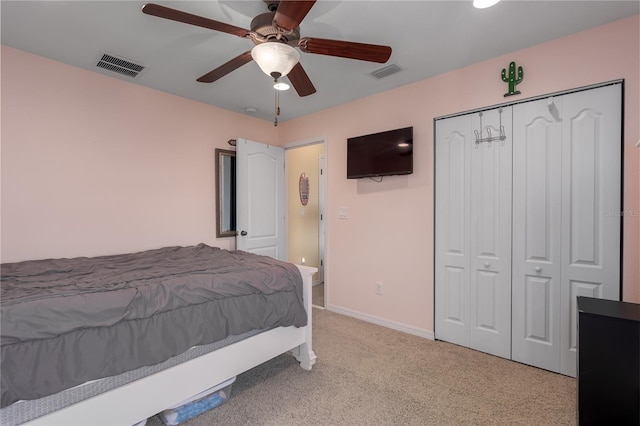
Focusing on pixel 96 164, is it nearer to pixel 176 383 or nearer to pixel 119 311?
pixel 119 311

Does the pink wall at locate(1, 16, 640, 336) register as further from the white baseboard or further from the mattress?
the mattress

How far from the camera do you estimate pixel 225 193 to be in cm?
370

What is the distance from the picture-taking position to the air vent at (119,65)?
245 centimetres

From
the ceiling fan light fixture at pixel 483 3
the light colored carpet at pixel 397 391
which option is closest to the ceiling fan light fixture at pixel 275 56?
the ceiling fan light fixture at pixel 483 3

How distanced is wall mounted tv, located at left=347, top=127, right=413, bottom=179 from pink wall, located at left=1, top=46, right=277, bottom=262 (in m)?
1.70

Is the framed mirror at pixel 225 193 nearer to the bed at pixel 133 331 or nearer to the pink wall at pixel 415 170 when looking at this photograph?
the pink wall at pixel 415 170

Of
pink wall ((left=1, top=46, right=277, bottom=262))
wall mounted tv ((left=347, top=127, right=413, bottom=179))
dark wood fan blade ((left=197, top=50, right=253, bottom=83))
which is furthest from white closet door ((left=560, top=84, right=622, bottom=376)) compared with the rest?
pink wall ((left=1, top=46, right=277, bottom=262))

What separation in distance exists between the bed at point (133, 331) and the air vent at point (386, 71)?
1.88m

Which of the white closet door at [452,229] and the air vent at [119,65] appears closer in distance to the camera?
the air vent at [119,65]

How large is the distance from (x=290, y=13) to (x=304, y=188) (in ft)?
11.6

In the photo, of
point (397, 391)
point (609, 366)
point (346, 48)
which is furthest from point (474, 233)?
point (346, 48)

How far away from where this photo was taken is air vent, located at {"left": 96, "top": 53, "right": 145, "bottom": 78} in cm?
245

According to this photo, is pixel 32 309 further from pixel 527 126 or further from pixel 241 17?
pixel 527 126

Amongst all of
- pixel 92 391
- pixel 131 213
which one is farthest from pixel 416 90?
pixel 92 391
